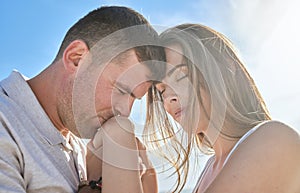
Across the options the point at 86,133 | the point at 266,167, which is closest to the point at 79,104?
the point at 86,133

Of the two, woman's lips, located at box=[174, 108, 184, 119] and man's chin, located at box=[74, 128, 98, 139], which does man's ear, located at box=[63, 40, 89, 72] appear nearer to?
man's chin, located at box=[74, 128, 98, 139]

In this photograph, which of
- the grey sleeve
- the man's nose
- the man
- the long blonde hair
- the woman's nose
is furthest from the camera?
the woman's nose

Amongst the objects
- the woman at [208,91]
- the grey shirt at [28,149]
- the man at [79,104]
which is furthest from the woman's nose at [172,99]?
the grey shirt at [28,149]

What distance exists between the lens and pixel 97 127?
1.96m

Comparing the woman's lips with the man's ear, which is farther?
the woman's lips

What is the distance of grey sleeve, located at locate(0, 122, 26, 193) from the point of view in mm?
1332

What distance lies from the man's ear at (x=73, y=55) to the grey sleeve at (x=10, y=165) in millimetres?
604

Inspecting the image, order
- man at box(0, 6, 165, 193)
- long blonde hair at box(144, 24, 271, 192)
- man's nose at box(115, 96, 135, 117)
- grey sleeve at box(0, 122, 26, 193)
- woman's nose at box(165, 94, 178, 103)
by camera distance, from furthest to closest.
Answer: woman's nose at box(165, 94, 178, 103)
long blonde hair at box(144, 24, 271, 192)
man's nose at box(115, 96, 135, 117)
man at box(0, 6, 165, 193)
grey sleeve at box(0, 122, 26, 193)

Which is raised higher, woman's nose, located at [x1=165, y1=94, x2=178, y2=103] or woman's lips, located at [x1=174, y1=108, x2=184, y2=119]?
woman's nose, located at [x1=165, y1=94, x2=178, y2=103]

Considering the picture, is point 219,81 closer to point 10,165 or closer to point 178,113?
point 178,113

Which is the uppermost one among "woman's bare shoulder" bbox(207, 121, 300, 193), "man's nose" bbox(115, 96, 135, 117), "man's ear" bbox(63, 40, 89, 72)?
"man's ear" bbox(63, 40, 89, 72)

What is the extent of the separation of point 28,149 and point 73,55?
2.17 feet

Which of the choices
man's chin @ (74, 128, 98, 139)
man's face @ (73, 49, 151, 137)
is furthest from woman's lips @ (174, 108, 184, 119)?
man's chin @ (74, 128, 98, 139)

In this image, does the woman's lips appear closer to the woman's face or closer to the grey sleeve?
the woman's face
